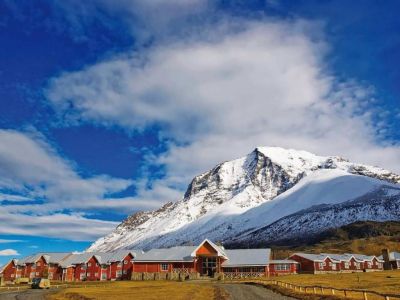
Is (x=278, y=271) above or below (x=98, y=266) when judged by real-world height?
below

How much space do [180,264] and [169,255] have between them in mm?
4856

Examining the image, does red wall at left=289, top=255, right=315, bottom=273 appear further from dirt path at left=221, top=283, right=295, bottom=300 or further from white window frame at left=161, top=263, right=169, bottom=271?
dirt path at left=221, top=283, right=295, bottom=300

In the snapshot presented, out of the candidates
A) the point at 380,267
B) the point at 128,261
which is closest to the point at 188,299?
the point at 128,261

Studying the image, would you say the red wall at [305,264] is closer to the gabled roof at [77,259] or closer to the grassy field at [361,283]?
the grassy field at [361,283]

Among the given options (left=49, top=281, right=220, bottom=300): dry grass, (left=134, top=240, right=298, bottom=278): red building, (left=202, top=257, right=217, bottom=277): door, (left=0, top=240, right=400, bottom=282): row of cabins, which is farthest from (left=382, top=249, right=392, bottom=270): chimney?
(left=49, top=281, right=220, bottom=300): dry grass

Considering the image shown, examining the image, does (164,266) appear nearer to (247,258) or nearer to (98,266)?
(247,258)

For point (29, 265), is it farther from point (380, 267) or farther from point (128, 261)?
point (380, 267)

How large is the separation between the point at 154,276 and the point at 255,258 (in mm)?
26320

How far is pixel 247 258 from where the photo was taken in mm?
116500

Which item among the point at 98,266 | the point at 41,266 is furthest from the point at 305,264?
the point at 41,266

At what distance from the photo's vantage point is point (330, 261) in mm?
141000

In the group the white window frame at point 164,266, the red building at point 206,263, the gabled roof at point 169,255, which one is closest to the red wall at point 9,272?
the gabled roof at point 169,255

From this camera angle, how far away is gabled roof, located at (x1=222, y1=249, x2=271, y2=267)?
114 meters

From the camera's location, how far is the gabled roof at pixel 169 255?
4437 inches
